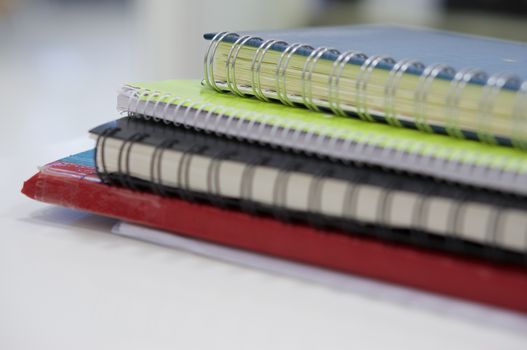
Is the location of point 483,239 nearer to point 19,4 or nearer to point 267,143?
point 267,143

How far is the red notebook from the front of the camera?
1.64 feet

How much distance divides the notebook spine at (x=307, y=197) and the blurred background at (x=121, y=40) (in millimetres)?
252

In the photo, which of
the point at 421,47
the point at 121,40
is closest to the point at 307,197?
the point at 421,47

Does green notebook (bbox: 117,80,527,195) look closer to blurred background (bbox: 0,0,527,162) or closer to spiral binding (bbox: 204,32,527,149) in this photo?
spiral binding (bbox: 204,32,527,149)

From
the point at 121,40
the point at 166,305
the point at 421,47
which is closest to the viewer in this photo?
the point at 166,305

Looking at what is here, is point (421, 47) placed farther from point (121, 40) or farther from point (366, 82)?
point (121, 40)

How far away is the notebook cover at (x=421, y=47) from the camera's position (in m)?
0.66

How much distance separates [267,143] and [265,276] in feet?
0.33

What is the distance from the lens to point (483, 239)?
1.63ft

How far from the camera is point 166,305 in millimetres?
530

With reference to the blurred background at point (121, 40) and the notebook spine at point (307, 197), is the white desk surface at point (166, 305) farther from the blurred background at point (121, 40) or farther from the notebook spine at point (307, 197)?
the blurred background at point (121, 40)

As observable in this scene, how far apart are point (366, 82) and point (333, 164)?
7 centimetres

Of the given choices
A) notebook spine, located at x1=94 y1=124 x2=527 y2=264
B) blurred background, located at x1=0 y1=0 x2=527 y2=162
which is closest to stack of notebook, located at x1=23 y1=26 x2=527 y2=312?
notebook spine, located at x1=94 y1=124 x2=527 y2=264

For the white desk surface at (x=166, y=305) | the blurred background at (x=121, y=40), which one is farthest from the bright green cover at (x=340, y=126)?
the blurred background at (x=121, y=40)
